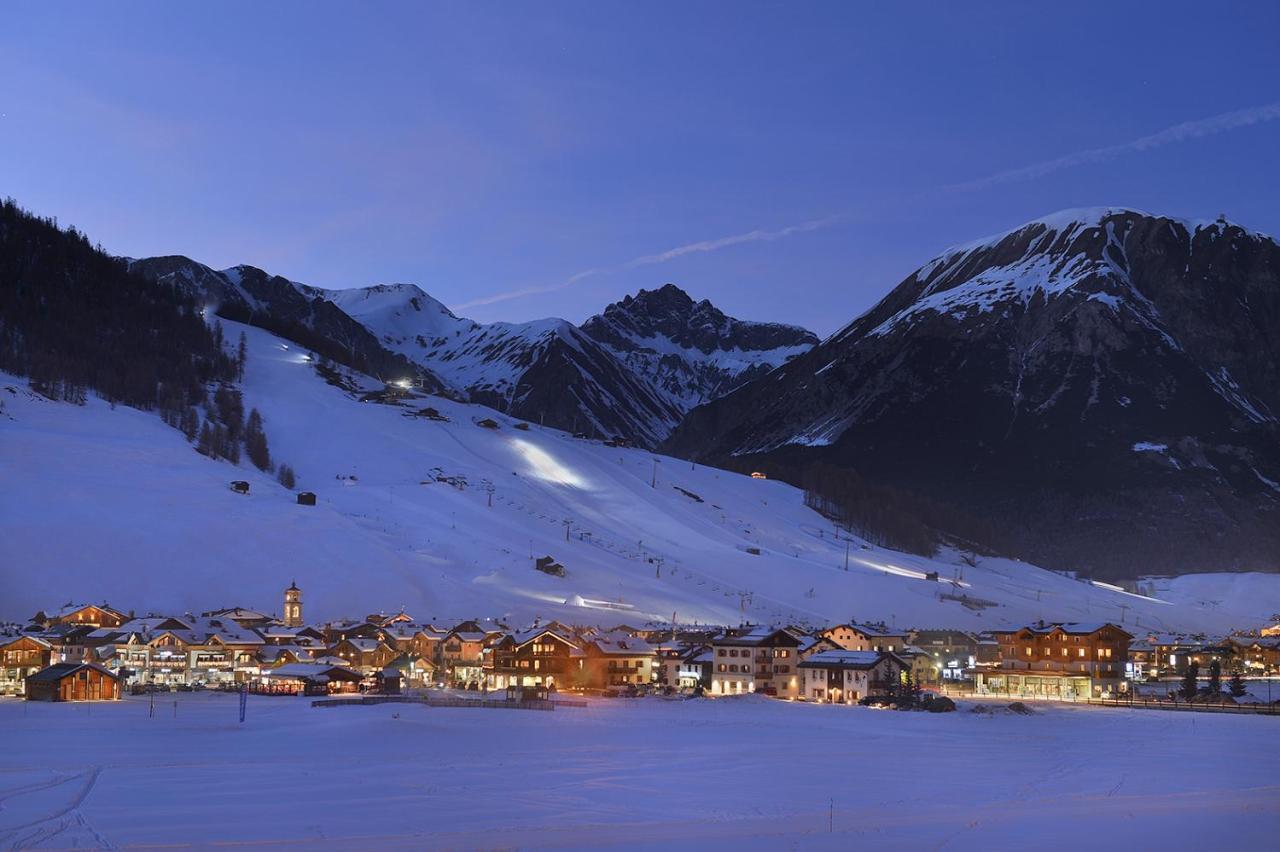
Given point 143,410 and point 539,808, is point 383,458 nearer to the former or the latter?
point 143,410

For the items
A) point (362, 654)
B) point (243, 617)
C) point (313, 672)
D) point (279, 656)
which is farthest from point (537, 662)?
point (243, 617)

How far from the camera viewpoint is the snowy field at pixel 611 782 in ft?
95.0

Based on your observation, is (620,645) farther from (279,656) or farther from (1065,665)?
(1065,665)

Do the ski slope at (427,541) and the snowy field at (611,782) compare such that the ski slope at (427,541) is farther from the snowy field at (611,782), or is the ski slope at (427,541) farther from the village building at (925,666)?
the snowy field at (611,782)

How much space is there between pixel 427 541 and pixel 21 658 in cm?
5068

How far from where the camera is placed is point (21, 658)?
241 ft

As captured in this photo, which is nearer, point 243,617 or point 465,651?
point 243,617

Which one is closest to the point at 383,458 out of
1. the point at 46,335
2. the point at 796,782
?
the point at 46,335

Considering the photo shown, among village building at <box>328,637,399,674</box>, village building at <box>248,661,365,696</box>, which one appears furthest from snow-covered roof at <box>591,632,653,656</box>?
village building at <box>248,661,365,696</box>

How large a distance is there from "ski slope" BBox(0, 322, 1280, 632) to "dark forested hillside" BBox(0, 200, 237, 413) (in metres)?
8.17

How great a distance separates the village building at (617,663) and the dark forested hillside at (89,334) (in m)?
91.8

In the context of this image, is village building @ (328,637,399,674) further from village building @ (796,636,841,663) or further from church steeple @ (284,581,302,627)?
village building @ (796,636,841,663)

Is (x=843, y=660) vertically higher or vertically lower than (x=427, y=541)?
lower

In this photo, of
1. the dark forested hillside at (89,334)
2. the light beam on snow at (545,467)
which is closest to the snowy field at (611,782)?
the dark forested hillside at (89,334)
